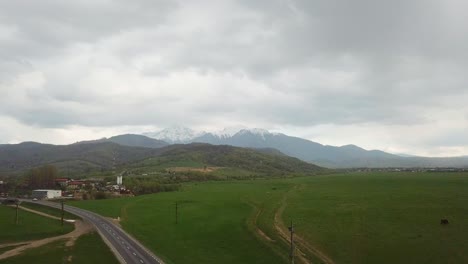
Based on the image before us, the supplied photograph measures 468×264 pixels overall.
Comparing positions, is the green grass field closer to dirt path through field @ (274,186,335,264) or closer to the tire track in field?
the tire track in field

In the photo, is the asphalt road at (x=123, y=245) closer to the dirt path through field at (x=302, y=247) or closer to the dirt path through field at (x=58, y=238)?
the dirt path through field at (x=58, y=238)

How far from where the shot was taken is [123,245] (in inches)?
4016

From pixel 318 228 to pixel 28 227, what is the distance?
80958mm

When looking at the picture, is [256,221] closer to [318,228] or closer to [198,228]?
[198,228]

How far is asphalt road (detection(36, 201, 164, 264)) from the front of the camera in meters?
86.5

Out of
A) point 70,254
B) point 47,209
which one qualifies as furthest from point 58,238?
point 47,209

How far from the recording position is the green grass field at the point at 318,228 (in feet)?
285

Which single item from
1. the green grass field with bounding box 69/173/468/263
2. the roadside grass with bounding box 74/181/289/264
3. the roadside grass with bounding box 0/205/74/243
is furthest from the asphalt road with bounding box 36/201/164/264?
the roadside grass with bounding box 0/205/74/243

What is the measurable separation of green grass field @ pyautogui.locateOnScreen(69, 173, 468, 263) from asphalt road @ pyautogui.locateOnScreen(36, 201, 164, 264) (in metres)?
3.18

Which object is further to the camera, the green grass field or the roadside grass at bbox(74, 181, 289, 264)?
the roadside grass at bbox(74, 181, 289, 264)

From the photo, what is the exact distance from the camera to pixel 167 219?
142625mm

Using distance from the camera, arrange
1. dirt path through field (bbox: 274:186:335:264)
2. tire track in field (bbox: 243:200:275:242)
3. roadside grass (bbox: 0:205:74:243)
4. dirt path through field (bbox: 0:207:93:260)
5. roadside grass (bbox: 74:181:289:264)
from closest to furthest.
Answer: dirt path through field (bbox: 274:186:335:264) → roadside grass (bbox: 74:181:289:264) → dirt path through field (bbox: 0:207:93:260) → tire track in field (bbox: 243:200:275:242) → roadside grass (bbox: 0:205:74:243)

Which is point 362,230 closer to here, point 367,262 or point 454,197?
point 367,262

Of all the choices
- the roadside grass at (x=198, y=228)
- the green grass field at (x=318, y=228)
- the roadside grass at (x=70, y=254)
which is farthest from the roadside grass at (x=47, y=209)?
the roadside grass at (x=70, y=254)
